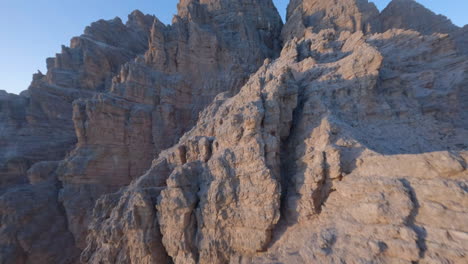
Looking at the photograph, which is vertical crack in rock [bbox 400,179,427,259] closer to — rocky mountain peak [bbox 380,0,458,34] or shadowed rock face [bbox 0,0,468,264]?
shadowed rock face [bbox 0,0,468,264]

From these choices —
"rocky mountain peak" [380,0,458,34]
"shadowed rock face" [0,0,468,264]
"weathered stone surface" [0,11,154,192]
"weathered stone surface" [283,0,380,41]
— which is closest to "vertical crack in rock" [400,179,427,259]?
"shadowed rock face" [0,0,468,264]

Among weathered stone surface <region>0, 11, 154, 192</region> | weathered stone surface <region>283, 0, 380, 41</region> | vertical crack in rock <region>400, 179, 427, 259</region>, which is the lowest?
vertical crack in rock <region>400, 179, 427, 259</region>

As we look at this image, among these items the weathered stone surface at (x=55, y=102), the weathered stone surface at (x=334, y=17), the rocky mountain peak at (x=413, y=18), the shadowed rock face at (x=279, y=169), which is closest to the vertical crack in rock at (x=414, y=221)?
the shadowed rock face at (x=279, y=169)

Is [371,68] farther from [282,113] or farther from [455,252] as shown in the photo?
[455,252]

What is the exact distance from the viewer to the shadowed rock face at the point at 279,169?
680cm

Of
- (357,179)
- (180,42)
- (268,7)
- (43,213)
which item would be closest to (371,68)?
(357,179)

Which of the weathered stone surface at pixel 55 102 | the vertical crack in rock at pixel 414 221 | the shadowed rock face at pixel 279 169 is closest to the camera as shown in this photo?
the vertical crack in rock at pixel 414 221

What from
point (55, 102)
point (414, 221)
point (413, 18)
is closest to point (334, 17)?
point (413, 18)

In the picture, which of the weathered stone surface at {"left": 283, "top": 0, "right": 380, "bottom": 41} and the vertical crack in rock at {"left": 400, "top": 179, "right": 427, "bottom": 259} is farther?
the weathered stone surface at {"left": 283, "top": 0, "right": 380, "bottom": 41}

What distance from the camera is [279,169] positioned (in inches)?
412

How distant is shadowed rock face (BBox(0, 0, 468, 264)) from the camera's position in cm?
680

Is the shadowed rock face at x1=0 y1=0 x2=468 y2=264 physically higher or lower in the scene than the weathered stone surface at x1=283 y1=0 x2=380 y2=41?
lower

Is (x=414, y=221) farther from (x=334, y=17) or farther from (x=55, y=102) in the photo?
(x=55, y=102)

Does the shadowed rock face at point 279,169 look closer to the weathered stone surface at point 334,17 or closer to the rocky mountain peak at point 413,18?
the weathered stone surface at point 334,17
